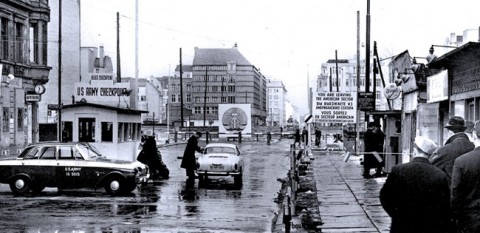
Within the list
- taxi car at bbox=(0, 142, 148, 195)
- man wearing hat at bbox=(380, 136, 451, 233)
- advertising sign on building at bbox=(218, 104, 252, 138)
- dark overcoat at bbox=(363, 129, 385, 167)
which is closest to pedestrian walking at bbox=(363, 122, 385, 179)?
dark overcoat at bbox=(363, 129, 385, 167)

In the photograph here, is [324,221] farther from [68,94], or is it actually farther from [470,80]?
[68,94]

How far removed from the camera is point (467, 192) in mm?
7016

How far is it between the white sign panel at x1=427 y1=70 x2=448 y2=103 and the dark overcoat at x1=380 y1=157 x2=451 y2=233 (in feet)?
34.9

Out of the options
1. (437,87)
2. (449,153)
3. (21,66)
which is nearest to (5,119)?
(21,66)

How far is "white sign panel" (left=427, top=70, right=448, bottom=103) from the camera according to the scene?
16.9 metres

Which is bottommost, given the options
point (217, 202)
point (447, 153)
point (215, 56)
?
point (217, 202)

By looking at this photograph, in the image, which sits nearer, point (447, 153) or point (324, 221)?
point (447, 153)

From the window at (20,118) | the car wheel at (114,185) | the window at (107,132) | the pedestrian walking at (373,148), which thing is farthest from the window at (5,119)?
the pedestrian walking at (373,148)

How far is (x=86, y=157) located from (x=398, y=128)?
35.2 feet

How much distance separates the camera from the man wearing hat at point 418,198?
6.57 metres

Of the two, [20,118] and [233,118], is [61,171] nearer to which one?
[20,118]

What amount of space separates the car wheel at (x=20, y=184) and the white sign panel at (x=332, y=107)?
635 inches

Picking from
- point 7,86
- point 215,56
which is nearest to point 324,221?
point 7,86

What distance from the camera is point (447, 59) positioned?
639 inches
